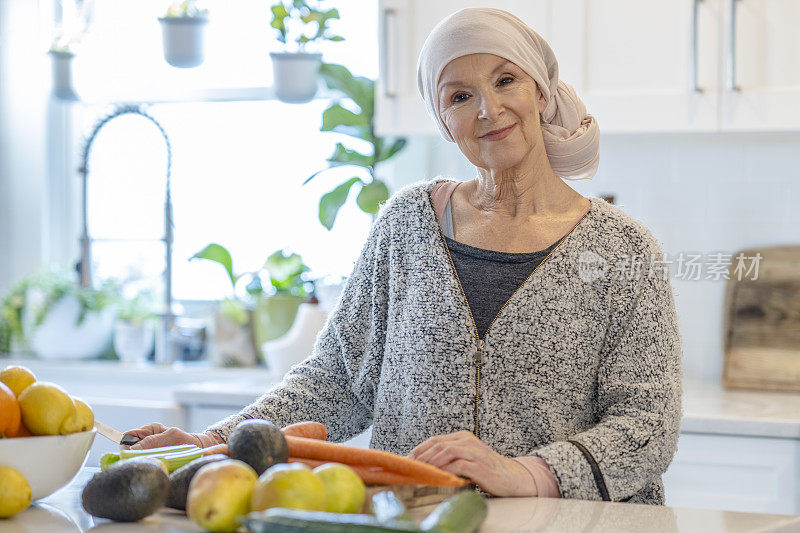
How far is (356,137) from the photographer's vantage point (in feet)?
9.56

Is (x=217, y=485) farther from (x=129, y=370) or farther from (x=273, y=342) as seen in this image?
(x=129, y=370)

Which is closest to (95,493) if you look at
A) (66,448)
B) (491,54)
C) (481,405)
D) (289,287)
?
(66,448)

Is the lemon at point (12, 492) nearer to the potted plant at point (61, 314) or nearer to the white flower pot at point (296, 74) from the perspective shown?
the white flower pot at point (296, 74)

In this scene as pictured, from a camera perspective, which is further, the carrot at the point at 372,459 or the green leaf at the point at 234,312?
the green leaf at the point at 234,312

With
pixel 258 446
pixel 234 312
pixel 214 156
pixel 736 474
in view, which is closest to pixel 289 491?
pixel 258 446

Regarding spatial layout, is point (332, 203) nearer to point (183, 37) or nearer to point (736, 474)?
point (183, 37)

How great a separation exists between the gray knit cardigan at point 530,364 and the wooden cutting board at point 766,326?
1236 millimetres

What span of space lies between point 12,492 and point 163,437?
0.30 m

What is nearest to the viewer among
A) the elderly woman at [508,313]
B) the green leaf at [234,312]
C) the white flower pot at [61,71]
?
the elderly woman at [508,313]

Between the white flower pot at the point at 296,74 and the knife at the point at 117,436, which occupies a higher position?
the white flower pot at the point at 296,74

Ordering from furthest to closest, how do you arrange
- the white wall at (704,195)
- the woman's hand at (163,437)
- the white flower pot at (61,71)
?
the white flower pot at (61,71), the white wall at (704,195), the woman's hand at (163,437)

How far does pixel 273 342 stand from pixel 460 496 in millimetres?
1993

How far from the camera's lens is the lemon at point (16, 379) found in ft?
3.55

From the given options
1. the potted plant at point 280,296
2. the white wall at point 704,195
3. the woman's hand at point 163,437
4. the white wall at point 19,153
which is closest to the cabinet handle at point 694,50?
the white wall at point 704,195
